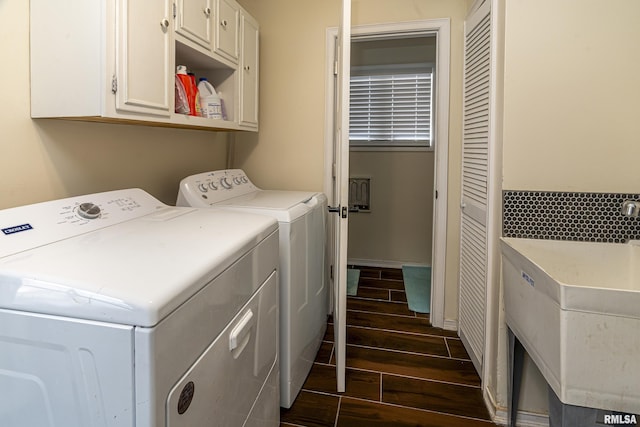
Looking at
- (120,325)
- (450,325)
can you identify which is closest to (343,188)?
(120,325)

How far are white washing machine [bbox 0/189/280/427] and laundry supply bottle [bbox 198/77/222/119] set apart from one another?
0.96m

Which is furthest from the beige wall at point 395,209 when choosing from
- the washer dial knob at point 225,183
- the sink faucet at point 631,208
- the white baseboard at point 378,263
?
the sink faucet at point 631,208

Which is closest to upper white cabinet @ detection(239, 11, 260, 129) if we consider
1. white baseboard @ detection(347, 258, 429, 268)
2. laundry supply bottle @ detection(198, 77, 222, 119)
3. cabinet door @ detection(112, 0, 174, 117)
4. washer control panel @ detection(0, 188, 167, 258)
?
laundry supply bottle @ detection(198, 77, 222, 119)

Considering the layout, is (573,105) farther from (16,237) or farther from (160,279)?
(16,237)

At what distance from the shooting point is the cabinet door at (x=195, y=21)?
5.13 feet

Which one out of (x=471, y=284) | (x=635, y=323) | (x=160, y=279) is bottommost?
(x=471, y=284)

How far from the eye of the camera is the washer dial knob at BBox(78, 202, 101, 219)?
4.04 ft

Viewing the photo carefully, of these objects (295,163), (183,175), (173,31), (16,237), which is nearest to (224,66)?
(173,31)

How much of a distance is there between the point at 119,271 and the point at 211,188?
118 cm

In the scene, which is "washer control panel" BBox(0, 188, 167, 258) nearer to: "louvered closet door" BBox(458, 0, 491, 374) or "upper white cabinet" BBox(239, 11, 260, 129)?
"upper white cabinet" BBox(239, 11, 260, 129)

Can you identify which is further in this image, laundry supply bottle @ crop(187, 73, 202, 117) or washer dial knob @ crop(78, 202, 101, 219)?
laundry supply bottle @ crop(187, 73, 202, 117)

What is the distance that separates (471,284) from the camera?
212 cm

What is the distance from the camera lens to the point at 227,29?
1.98 metres

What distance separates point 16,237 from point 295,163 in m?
1.79
